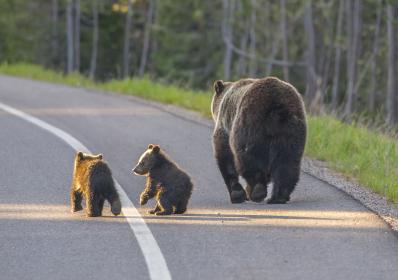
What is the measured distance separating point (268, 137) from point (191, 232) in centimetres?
152

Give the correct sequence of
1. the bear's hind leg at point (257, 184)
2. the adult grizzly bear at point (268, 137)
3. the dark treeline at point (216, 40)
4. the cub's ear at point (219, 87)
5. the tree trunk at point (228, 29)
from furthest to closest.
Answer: the tree trunk at point (228, 29) → the dark treeline at point (216, 40) → the cub's ear at point (219, 87) → the bear's hind leg at point (257, 184) → the adult grizzly bear at point (268, 137)

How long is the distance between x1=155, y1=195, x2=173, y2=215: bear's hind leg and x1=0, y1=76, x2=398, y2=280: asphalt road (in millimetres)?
96

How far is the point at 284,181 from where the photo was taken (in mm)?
10188

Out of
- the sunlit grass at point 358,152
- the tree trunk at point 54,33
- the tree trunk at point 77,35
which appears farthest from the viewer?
the tree trunk at point 54,33

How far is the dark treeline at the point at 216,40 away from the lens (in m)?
49.6

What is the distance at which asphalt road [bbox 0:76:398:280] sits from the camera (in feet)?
25.3

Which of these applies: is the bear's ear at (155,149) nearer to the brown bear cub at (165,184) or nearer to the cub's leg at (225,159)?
the brown bear cub at (165,184)

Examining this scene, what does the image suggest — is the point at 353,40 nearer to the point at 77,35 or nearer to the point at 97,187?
the point at 97,187

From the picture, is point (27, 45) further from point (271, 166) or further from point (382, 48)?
point (271, 166)

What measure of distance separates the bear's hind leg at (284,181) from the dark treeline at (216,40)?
2961 centimetres

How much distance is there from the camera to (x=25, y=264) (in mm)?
7871

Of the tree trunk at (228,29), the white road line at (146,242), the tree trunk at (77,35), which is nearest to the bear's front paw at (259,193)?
the white road line at (146,242)

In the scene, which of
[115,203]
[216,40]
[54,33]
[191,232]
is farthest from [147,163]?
[54,33]

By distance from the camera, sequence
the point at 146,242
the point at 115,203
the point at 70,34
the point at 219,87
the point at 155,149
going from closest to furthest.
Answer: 1. the point at 146,242
2. the point at 115,203
3. the point at 155,149
4. the point at 219,87
5. the point at 70,34
